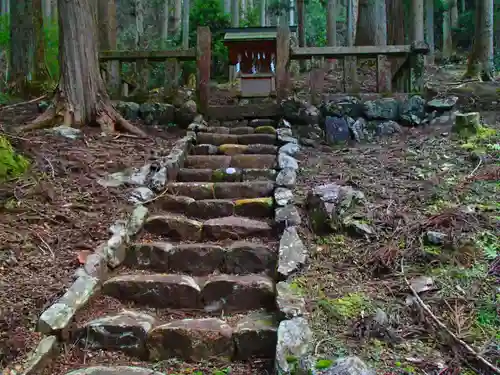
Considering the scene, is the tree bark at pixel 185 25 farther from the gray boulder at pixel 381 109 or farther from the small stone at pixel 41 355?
the small stone at pixel 41 355

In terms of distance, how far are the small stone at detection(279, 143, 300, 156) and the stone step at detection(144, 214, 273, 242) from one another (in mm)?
1764

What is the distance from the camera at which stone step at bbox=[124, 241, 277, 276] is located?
422 cm

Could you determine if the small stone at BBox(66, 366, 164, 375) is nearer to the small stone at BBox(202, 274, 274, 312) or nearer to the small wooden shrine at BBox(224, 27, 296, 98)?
the small stone at BBox(202, 274, 274, 312)

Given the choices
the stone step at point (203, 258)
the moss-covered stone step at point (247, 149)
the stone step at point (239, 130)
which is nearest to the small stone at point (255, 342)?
the stone step at point (203, 258)

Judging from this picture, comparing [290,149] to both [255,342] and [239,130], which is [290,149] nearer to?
[239,130]

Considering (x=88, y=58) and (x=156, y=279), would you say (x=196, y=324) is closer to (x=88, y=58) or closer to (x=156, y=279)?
(x=156, y=279)

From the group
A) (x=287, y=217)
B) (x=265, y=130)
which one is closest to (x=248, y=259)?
(x=287, y=217)

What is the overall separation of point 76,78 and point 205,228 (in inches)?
131

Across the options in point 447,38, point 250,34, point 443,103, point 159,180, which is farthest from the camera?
point 447,38

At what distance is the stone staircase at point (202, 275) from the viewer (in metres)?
3.42

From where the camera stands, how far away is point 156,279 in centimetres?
396

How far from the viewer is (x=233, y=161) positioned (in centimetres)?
625

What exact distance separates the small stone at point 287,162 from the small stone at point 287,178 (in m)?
0.12

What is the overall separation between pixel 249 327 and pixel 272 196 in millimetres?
1991
